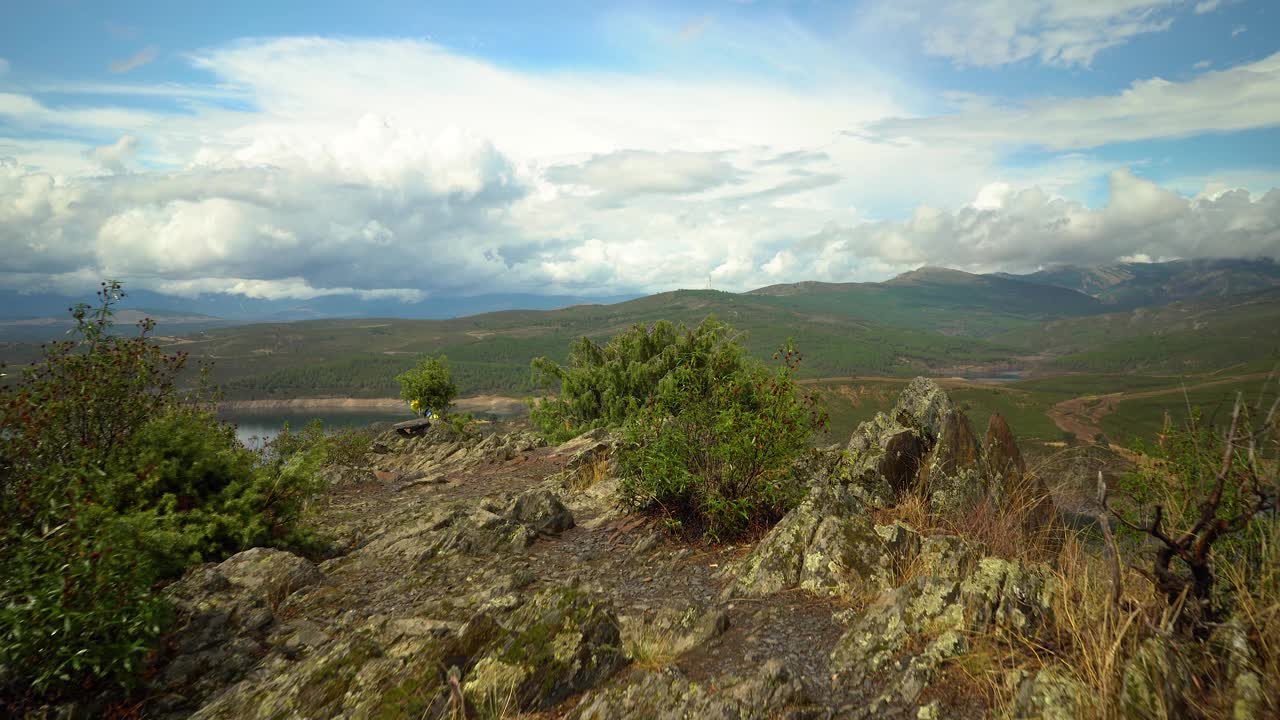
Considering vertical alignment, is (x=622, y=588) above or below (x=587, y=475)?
above

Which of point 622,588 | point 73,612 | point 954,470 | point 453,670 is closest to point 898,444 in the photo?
point 954,470

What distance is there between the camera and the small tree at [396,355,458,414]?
39.6m

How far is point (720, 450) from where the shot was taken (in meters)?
9.72

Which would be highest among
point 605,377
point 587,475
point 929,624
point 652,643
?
point 929,624

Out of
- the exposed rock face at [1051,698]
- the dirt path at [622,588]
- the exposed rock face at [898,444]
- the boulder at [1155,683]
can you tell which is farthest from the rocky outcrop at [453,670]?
the exposed rock face at [898,444]

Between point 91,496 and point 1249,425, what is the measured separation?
11870mm

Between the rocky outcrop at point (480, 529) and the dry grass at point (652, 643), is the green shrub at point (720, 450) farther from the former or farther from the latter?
the dry grass at point (652, 643)

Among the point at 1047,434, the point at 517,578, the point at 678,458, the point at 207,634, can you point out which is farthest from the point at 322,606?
the point at 1047,434

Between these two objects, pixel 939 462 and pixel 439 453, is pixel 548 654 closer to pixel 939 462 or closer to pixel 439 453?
pixel 939 462

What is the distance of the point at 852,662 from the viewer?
5500 mm

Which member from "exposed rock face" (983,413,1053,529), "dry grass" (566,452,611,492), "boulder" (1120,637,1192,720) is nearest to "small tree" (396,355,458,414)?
"dry grass" (566,452,611,492)

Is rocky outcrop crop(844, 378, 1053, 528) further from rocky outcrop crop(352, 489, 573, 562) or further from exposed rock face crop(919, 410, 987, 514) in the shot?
rocky outcrop crop(352, 489, 573, 562)

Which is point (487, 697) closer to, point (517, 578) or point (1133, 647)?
point (517, 578)

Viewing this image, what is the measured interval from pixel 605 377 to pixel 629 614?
2516 cm
